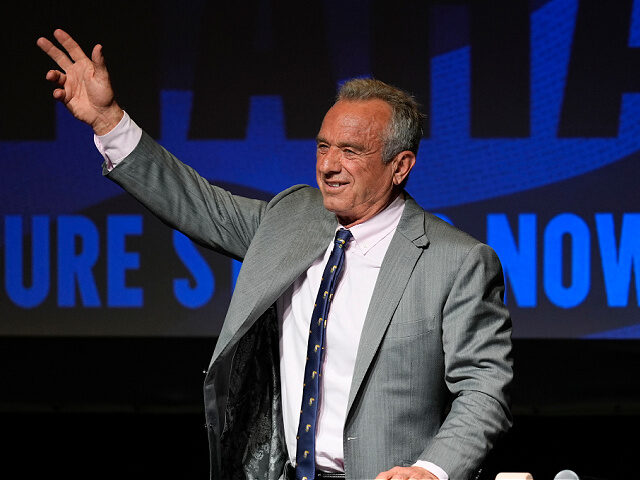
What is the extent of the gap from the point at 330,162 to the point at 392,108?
0.20 meters

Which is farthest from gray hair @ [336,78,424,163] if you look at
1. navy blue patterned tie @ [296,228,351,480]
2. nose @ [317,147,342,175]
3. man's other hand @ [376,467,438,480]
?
man's other hand @ [376,467,438,480]

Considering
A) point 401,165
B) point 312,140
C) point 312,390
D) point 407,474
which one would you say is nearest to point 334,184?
point 401,165

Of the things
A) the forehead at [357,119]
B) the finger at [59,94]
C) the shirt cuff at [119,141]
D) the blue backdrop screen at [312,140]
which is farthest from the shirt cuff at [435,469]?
the blue backdrop screen at [312,140]

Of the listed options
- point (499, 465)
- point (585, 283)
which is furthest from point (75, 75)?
point (585, 283)

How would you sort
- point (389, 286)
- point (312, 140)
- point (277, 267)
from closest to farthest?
point (389, 286) → point (277, 267) → point (312, 140)

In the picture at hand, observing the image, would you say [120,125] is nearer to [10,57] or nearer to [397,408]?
[397,408]

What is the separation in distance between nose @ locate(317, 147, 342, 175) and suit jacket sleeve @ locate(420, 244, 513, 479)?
0.35 m

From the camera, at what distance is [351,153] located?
2.18 meters

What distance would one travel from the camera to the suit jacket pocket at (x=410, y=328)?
2056 millimetres

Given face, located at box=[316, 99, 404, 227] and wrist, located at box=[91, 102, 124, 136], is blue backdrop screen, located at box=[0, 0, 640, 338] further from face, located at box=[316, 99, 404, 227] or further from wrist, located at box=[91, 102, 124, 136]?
wrist, located at box=[91, 102, 124, 136]

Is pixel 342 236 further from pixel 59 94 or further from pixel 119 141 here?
pixel 59 94

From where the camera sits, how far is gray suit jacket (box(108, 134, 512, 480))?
198 centimetres

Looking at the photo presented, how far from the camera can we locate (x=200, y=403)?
5.23 m

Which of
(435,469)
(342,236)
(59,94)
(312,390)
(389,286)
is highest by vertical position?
(59,94)
